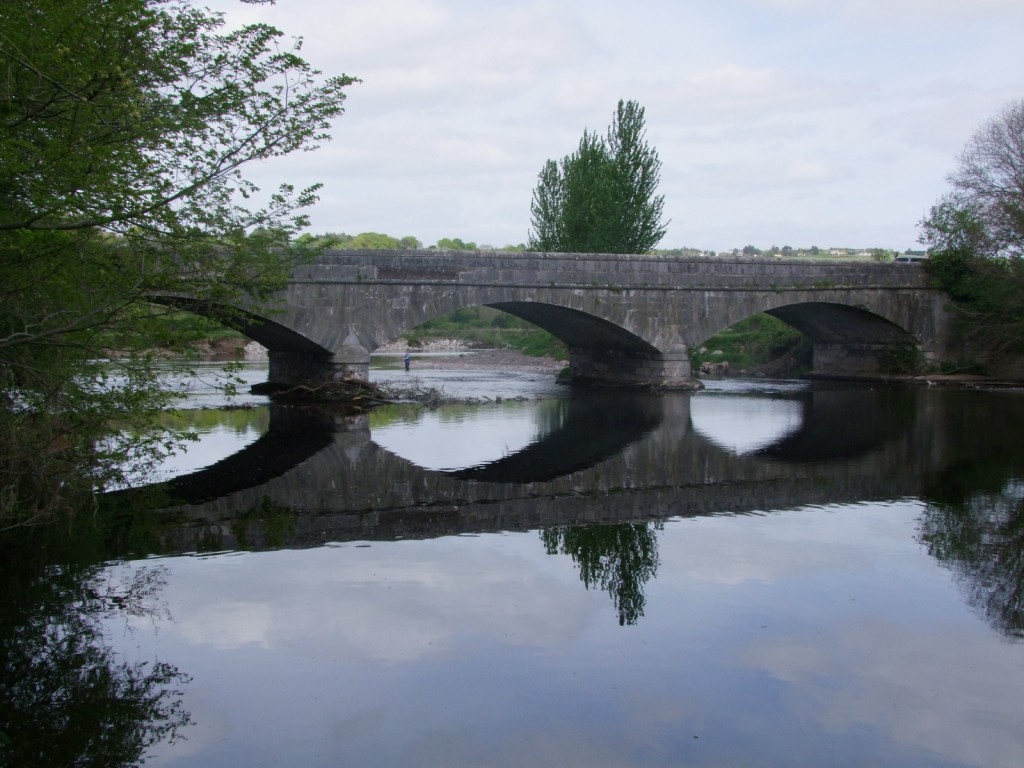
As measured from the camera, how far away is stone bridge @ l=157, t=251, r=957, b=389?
83.5 feet

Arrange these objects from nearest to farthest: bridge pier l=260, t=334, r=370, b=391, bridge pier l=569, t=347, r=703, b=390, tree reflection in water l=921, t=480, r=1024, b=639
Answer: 1. tree reflection in water l=921, t=480, r=1024, b=639
2. bridge pier l=260, t=334, r=370, b=391
3. bridge pier l=569, t=347, r=703, b=390

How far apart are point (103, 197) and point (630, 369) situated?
2577 centimetres

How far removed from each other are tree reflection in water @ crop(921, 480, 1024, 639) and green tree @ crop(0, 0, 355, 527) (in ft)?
24.1

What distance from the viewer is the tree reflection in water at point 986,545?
29.2 ft

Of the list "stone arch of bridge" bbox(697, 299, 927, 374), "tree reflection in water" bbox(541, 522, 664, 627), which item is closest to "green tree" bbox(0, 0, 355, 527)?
"tree reflection in water" bbox(541, 522, 664, 627)

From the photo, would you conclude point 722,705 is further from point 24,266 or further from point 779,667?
point 24,266

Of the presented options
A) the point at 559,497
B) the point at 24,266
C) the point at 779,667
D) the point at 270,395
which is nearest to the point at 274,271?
the point at 24,266

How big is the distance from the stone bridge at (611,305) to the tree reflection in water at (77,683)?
12184mm

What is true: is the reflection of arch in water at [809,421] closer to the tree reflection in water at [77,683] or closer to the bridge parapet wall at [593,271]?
the bridge parapet wall at [593,271]

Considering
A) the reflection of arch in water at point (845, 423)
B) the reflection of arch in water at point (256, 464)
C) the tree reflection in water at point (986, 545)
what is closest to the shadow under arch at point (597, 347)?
the reflection of arch in water at point (845, 423)

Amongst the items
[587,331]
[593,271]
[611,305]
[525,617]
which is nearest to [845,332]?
[587,331]

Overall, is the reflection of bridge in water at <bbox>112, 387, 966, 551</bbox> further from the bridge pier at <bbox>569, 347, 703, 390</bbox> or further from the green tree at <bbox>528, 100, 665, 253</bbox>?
the green tree at <bbox>528, 100, 665, 253</bbox>

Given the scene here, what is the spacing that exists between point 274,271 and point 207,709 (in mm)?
5571

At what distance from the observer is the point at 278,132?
927 cm
